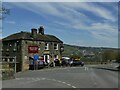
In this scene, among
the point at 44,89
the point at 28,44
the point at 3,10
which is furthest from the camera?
the point at 28,44

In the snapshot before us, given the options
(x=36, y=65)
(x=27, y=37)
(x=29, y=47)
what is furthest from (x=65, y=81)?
(x=27, y=37)

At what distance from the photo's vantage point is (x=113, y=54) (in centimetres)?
11012

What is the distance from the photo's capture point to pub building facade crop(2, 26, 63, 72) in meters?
61.1

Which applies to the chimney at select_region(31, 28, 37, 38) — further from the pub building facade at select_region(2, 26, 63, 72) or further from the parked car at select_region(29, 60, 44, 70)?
the parked car at select_region(29, 60, 44, 70)

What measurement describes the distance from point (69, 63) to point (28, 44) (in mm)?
13736

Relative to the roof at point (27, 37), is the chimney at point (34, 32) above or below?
above

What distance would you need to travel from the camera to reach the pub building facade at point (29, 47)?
61.1 meters

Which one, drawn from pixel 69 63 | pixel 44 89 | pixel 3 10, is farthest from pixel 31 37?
pixel 44 89

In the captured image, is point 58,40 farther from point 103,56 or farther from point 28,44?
point 103,56

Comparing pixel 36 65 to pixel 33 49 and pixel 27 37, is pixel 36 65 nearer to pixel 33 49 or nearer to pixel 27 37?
pixel 33 49

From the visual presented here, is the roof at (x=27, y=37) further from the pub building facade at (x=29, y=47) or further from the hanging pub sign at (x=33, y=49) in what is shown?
the hanging pub sign at (x=33, y=49)

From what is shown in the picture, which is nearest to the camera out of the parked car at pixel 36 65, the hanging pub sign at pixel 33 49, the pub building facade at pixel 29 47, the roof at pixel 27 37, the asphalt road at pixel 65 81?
the asphalt road at pixel 65 81

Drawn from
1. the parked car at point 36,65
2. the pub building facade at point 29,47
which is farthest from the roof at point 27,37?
the parked car at point 36,65

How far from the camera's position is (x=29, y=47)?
62.8 meters
